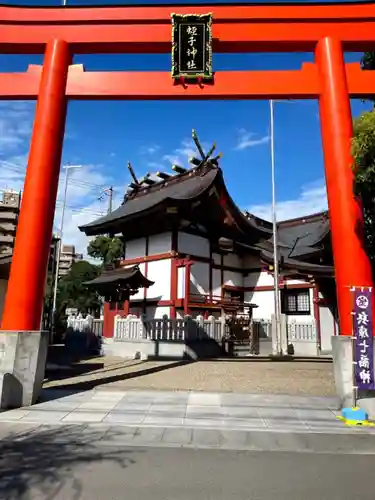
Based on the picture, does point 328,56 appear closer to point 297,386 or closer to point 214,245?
point 297,386

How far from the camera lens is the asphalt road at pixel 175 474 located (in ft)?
11.6

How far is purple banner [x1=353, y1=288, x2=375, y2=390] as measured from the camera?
6.45 meters

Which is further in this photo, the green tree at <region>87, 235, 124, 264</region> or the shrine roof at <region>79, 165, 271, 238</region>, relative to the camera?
the green tree at <region>87, 235, 124, 264</region>

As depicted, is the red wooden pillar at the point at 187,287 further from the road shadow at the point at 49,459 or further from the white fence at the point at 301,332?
the road shadow at the point at 49,459

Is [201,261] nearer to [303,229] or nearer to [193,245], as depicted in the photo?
[193,245]

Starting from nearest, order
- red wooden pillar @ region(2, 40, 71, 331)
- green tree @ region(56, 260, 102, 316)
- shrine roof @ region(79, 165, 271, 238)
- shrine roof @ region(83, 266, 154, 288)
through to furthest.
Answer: red wooden pillar @ region(2, 40, 71, 331) → shrine roof @ region(83, 266, 154, 288) → shrine roof @ region(79, 165, 271, 238) → green tree @ region(56, 260, 102, 316)

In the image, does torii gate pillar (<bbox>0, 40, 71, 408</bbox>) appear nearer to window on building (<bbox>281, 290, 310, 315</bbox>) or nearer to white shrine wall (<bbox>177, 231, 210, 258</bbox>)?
white shrine wall (<bbox>177, 231, 210, 258</bbox>)

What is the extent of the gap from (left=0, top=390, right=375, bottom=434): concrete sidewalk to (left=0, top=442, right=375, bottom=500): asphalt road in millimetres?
1149

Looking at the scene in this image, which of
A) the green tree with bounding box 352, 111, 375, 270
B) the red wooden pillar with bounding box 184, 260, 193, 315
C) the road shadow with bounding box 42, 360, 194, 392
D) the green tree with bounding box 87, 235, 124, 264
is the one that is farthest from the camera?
the green tree with bounding box 87, 235, 124, 264

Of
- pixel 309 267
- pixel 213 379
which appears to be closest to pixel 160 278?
pixel 309 267

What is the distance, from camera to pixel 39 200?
25.6 feet

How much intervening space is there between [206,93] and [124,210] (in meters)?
14.3

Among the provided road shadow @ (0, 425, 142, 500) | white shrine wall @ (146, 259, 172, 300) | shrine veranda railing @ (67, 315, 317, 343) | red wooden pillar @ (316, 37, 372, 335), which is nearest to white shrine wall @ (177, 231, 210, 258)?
white shrine wall @ (146, 259, 172, 300)

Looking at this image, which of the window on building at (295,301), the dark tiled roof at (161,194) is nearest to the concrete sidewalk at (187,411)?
the dark tiled roof at (161,194)
